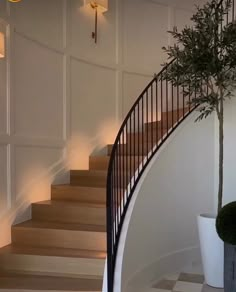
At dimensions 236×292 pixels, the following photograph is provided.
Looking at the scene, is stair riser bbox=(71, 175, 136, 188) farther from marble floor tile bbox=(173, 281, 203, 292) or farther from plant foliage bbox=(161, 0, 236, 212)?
marble floor tile bbox=(173, 281, 203, 292)

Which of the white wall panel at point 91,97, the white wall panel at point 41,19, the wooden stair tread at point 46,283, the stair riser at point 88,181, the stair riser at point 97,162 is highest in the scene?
the white wall panel at point 41,19

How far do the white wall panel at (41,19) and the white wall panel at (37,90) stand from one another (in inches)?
5.4

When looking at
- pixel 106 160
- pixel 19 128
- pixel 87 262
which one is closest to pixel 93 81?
pixel 106 160

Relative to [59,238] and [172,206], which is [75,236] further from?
[172,206]

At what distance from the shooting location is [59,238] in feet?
13.0

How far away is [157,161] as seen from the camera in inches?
155

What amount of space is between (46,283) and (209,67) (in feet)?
8.16

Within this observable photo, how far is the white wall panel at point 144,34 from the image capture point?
6.21 metres

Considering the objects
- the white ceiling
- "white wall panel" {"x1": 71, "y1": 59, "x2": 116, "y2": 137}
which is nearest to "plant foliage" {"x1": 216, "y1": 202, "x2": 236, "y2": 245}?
"white wall panel" {"x1": 71, "y1": 59, "x2": 116, "y2": 137}

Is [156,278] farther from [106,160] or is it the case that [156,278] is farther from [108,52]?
[108,52]

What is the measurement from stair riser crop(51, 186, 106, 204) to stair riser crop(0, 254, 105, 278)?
103 cm

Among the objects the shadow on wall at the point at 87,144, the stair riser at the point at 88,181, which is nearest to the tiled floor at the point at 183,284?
the stair riser at the point at 88,181

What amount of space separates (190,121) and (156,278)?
5.77 ft

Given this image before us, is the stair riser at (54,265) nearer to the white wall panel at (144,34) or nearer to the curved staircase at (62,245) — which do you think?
the curved staircase at (62,245)
